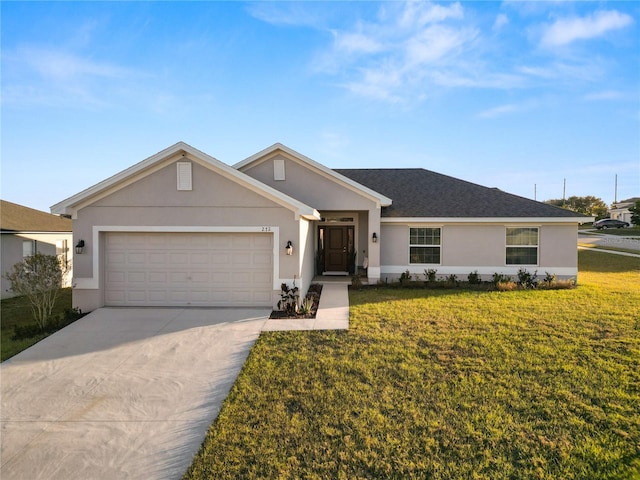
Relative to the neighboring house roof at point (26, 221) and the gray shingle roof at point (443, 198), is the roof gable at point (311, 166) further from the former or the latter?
the neighboring house roof at point (26, 221)

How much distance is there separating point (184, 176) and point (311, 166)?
225 inches

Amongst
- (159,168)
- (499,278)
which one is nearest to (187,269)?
(159,168)

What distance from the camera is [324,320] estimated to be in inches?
369

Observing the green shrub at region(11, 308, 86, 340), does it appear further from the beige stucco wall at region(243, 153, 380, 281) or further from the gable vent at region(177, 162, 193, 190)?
the beige stucco wall at region(243, 153, 380, 281)

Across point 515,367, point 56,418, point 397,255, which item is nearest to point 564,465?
point 515,367

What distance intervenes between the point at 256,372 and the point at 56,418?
2928mm

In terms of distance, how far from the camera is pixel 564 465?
150 inches

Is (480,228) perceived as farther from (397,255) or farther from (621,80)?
(621,80)

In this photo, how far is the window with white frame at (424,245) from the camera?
49.5 ft

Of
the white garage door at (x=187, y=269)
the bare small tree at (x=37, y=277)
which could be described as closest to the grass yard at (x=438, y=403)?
the white garage door at (x=187, y=269)

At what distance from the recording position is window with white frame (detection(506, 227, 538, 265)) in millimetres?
14773

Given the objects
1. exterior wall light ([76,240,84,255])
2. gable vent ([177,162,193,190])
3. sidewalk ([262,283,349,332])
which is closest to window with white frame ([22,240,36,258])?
exterior wall light ([76,240,84,255])

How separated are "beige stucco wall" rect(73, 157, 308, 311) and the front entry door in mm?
6461

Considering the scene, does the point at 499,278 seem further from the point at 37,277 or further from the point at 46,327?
the point at 37,277
